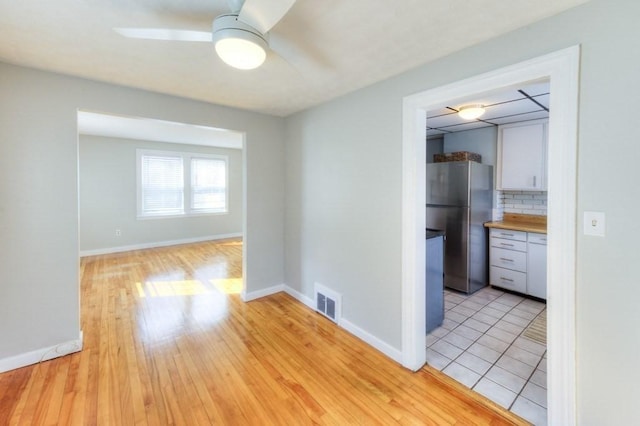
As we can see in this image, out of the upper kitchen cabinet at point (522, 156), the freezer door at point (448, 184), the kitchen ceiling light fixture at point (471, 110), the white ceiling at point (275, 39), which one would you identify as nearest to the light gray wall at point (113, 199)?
the white ceiling at point (275, 39)

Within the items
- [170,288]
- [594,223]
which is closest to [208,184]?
[170,288]

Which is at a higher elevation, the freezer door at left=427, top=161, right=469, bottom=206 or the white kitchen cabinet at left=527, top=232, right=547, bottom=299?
the freezer door at left=427, top=161, right=469, bottom=206

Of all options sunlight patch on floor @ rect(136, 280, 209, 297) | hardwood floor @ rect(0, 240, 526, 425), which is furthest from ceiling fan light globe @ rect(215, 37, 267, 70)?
sunlight patch on floor @ rect(136, 280, 209, 297)

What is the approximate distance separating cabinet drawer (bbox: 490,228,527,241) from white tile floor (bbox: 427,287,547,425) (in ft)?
2.63

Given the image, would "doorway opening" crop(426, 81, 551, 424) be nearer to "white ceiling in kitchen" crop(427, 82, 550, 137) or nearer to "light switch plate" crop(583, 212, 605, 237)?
"white ceiling in kitchen" crop(427, 82, 550, 137)

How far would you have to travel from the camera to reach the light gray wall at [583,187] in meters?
1.28

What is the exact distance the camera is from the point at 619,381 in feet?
4.31

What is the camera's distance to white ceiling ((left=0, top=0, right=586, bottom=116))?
4.60 ft

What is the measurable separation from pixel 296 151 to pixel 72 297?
2.66 meters

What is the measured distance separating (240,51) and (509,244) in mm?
3970

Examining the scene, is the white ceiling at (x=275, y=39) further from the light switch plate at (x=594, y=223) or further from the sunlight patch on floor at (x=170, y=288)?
the sunlight patch on floor at (x=170, y=288)

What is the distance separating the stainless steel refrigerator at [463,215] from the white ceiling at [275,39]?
2.06m

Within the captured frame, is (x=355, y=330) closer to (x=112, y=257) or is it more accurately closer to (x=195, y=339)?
(x=195, y=339)

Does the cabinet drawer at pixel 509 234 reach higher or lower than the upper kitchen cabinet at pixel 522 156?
lower
